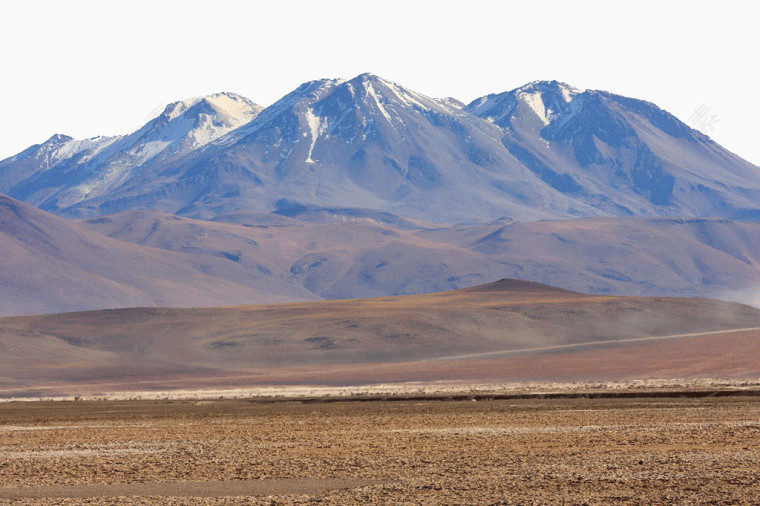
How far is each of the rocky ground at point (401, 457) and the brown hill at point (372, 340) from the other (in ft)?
172

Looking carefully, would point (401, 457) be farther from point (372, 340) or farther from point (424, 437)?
point (372, 340)

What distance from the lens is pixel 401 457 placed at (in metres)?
25.9

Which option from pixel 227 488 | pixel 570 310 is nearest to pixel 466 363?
pixel 570 310

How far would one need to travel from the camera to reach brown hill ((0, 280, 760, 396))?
3802 inches

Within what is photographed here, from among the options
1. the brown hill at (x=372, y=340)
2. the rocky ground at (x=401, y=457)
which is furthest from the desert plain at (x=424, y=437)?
the brown hill at (x=372, y=340)

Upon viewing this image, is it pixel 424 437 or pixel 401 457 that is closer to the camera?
pixel 401 457

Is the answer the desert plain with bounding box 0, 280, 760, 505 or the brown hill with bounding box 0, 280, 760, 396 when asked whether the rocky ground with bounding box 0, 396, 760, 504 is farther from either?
the brown hill with bounding box 0, 280, 760, 396

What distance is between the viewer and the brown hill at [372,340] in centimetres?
9656

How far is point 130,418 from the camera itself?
41094 mm

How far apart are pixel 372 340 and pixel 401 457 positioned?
320ft

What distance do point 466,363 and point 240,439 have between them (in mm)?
70350

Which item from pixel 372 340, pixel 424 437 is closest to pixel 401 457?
pixel 424 437

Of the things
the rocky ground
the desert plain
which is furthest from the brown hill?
the rocky ground

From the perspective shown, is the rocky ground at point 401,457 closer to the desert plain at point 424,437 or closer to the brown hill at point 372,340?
the desert plain at point 424,437
